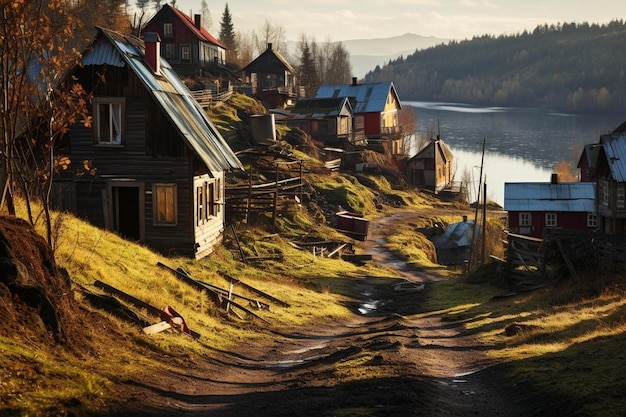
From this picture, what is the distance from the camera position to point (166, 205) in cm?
3262

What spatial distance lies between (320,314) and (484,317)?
5.91 meters

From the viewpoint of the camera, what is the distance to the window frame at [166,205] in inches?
1277

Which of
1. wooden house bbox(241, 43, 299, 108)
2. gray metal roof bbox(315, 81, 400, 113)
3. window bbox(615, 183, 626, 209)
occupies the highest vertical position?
wooden house bbox(241, 43, 299, 108)

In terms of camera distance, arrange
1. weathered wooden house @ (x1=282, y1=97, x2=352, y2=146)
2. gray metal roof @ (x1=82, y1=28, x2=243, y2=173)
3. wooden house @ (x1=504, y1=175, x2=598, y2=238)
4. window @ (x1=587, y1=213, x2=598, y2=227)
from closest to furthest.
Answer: gray metal roof @ (x1=82, y1=28, x2=243, y2=173), window @ (x1=587, y1=213, x2=598, y2=227), wooden house @ (x1=504, y1=175, x2=598, y2=238), weathered wooden house @ (x1=282, y1=97, x2=352, y2=146)

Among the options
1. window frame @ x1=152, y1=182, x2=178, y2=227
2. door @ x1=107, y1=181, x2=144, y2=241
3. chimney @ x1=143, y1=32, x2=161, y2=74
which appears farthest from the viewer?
chimney @ x1=143, y1=32, x2=161, y2=74

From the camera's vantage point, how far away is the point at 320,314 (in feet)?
98.4

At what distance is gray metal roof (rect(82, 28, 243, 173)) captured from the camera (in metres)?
31.5

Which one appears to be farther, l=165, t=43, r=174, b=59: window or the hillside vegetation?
l=165, t=43, r=174, b=59: window

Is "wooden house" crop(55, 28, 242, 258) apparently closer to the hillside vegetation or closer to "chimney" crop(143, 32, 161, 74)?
"chimney" crop(143, 32, 161, 74)

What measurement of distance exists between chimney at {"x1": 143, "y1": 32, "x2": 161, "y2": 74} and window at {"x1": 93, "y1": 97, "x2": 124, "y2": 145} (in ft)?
8.34

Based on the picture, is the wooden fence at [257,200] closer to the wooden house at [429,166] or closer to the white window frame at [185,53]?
the wooden house at [429,166]

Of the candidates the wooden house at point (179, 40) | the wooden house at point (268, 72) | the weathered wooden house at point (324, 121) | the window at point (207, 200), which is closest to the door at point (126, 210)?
the window at point (207, 200)

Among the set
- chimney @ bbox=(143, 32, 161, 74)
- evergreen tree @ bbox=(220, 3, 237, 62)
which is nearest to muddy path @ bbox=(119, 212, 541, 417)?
chimney @ bbox=(143, 32, 161, 74)

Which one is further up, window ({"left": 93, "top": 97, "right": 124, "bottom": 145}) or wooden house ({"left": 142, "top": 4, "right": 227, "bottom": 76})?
wooden house ({"left": 142, "top": 4, "right": 227, "bottom": 76})
